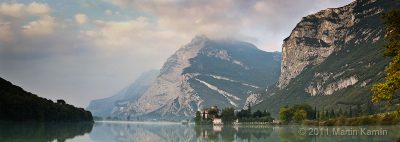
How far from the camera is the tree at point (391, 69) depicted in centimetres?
3556

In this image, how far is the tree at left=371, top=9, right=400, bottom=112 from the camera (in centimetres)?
3556

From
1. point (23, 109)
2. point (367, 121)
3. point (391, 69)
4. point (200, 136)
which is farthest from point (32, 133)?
point (367, 121)

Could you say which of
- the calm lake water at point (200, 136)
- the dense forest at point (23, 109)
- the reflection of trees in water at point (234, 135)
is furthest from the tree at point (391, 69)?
the dense forest at point (23, 109)

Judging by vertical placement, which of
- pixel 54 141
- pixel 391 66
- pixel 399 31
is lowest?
pixel 54 141

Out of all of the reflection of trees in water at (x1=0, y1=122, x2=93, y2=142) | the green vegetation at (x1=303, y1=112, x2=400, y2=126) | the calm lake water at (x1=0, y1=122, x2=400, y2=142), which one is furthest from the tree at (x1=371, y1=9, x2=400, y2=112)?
the green vegetation at (x1=303, y1=112, x2=400, y2=126)

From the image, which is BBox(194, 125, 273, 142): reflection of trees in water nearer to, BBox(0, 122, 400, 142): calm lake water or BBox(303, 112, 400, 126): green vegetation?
BBox(0, 122, 400, 142): calm lake water

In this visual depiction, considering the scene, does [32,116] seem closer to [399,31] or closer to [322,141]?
[322,141]

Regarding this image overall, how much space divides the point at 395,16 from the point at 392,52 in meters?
3.13

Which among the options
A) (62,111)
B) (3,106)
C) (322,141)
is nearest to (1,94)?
(3,106)

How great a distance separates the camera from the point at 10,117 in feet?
462

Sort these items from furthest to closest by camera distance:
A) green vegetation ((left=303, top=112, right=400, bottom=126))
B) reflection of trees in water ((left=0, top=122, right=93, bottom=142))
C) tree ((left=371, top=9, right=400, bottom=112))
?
green vegetation ((left=303, top=112, right=400, bottom=126)), reflection of trees in water ((left=0, top=122, right=93, bottom=142)), tree ((left=371, top=9, right=400, bottom=112))

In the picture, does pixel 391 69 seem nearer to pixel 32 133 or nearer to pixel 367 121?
pixel 32 133

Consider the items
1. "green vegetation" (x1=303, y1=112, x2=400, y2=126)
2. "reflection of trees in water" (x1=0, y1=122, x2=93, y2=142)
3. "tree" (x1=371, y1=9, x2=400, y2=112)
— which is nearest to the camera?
"tree" (x1=371, y1=9, x2=400, y2=112)

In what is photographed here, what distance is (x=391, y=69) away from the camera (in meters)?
37.2
